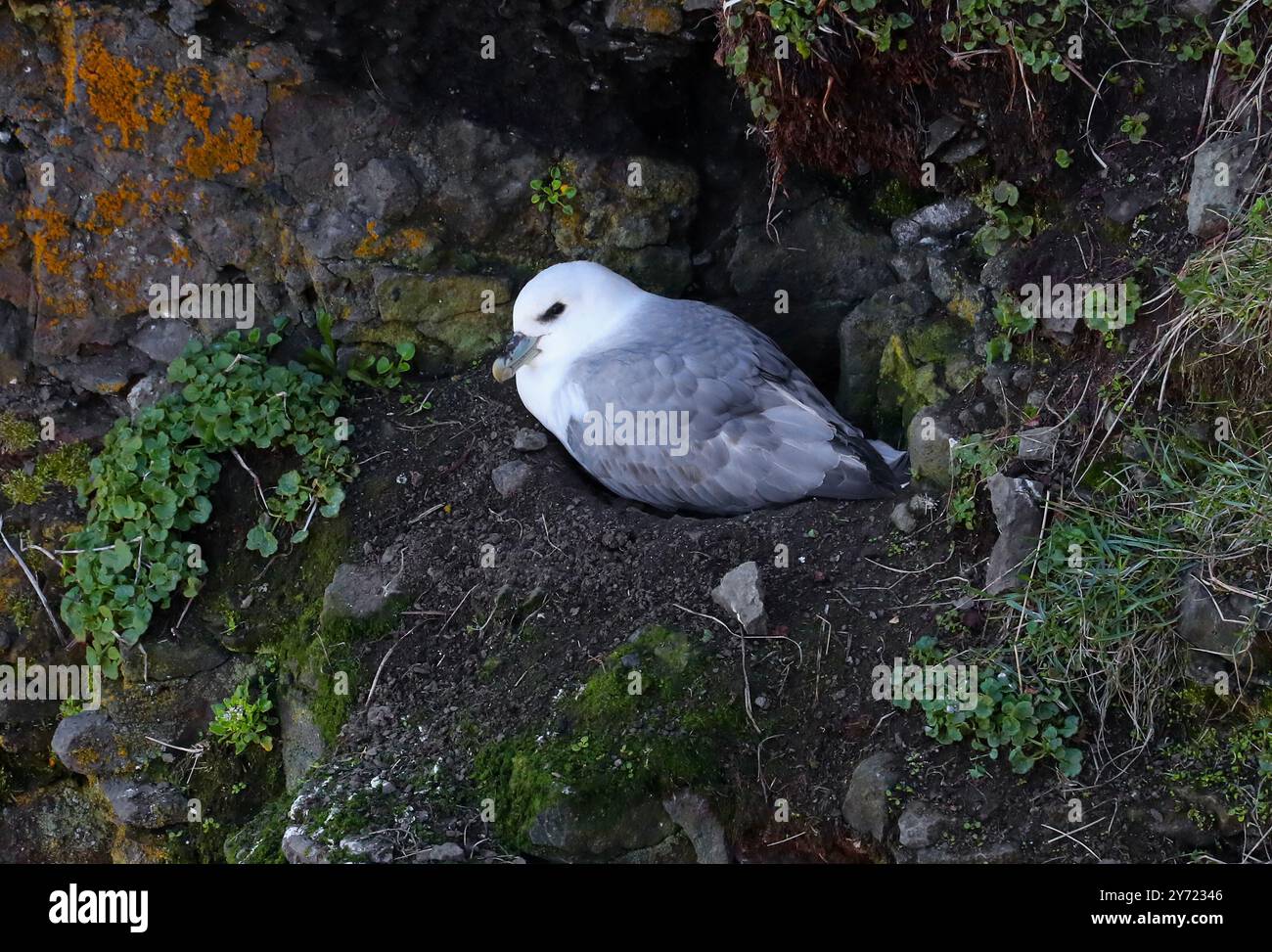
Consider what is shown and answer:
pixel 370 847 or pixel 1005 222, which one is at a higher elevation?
pixel 1005 222

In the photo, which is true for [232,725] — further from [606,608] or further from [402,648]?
[606,608]

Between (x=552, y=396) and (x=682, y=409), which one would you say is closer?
(x=682, y=409)

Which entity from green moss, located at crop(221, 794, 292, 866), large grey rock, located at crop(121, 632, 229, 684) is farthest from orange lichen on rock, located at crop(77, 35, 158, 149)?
green moss, located at crop(221, 794, 292, 866)

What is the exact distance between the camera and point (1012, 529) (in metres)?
3.53

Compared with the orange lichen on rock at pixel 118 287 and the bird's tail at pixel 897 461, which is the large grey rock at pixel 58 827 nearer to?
the orange lichen on rock at pixel 118 287

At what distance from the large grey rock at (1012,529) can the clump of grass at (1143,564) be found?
0.04m

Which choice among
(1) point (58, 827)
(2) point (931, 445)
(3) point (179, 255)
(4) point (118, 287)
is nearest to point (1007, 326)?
(2) point (931, 445)

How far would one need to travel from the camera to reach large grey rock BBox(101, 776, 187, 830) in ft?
14.1

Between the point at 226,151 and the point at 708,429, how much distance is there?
80.2 inches

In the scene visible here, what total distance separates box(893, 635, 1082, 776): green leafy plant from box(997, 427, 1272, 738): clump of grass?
0.08m

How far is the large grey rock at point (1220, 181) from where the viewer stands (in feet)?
11.6

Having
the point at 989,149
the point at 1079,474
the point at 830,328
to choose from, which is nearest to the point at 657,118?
the point at 830,328

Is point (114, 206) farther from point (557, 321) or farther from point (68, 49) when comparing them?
point (557, 321)

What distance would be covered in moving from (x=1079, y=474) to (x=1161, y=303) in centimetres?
56
